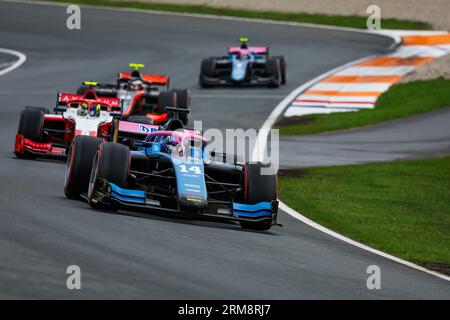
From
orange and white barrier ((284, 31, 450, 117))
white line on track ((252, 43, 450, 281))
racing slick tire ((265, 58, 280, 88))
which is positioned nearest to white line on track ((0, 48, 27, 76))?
racing slick tire ((265, 58, 280, 88))

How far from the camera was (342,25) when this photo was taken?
44781 mm

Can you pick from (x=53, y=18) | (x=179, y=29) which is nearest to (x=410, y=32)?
(x=179, y=29)

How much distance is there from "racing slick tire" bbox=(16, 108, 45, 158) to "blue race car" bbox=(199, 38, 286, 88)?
14.8 metres

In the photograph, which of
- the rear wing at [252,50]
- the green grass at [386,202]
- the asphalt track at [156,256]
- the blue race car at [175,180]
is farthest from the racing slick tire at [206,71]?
the blue race car at [175,180]

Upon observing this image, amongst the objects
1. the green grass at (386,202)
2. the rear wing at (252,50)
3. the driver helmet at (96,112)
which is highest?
the rear wing at (252,50)

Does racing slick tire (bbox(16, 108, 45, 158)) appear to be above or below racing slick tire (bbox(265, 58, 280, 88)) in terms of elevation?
below

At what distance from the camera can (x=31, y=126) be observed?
18.4m

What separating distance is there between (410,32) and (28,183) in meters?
29.9

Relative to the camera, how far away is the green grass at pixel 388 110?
1061 inches

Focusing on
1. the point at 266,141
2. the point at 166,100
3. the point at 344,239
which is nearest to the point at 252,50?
the point at 166,100

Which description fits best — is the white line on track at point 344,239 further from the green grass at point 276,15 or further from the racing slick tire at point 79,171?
the green grass at point 276,15

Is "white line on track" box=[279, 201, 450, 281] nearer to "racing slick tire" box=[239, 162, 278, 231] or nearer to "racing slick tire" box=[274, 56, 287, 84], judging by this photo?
"racing slick tire" box=[239, 162, 278, 231]

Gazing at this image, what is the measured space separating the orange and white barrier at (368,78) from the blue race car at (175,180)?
1463 centimetres

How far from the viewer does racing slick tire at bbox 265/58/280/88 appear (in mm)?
33219
